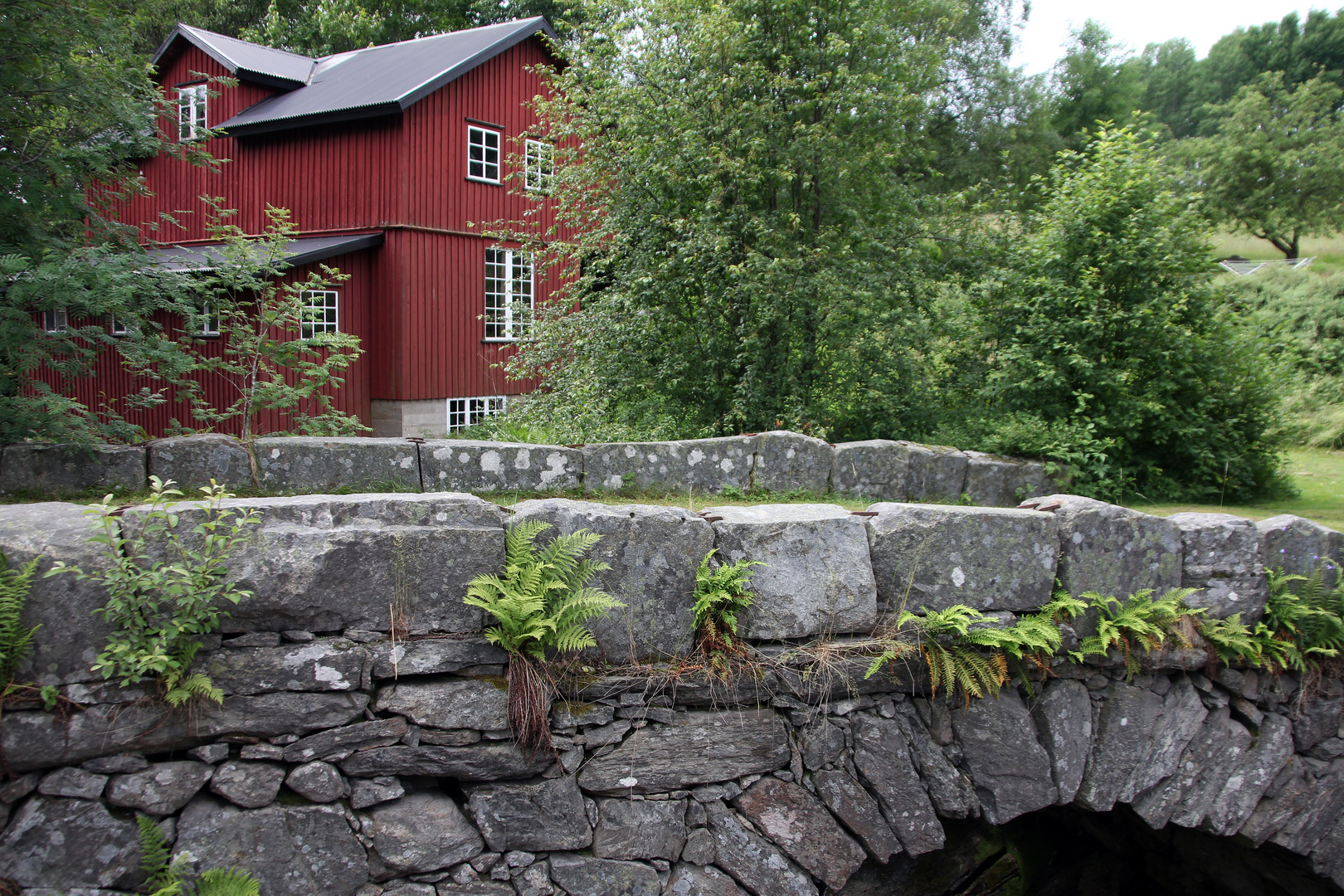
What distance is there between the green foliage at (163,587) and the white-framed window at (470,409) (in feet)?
43.0

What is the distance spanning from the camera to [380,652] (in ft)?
12.7

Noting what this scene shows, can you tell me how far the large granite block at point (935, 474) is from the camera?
693 cm

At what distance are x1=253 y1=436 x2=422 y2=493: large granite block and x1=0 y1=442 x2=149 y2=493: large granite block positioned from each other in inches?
32.9

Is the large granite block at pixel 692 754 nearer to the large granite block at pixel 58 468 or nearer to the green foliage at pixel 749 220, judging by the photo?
the large granite block at pixel 58 468

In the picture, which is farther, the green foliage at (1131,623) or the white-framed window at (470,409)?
the white-framed window at (470,409)

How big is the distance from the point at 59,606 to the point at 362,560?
123 cm

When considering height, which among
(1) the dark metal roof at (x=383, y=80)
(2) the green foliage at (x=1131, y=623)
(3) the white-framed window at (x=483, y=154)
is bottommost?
(2) the green foliage at (x=1131, y=623)

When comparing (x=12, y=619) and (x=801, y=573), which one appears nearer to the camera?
(x=12, y=619)

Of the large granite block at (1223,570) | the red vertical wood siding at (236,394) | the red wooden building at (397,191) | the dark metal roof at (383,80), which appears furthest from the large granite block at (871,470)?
the dark metal roof at (383,80)

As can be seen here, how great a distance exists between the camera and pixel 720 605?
443cm

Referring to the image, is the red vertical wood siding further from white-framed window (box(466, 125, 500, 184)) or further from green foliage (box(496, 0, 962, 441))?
green foliage (box(496, 0, 962, 441))

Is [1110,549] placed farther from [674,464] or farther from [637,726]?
[674,464]

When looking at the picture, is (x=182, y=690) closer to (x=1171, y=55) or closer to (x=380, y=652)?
(x=380, y=652)

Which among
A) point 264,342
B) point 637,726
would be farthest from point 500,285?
Result: point 637,726
